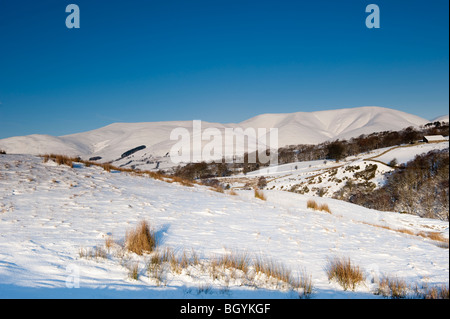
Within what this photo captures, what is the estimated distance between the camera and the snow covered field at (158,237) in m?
3.31

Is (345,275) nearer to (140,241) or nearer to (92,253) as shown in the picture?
(140,241)

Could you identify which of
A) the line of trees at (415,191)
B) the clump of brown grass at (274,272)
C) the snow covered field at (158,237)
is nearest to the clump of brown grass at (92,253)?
the snow covered field at (158,237)

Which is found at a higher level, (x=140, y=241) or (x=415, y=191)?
(x=140, y=241)

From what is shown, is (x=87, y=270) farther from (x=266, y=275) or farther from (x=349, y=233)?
(x=349, y=233)

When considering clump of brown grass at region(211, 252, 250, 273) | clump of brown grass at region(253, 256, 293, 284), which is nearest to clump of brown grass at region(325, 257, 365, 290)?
clump of brown grass at region(253, 256, 293, 284)

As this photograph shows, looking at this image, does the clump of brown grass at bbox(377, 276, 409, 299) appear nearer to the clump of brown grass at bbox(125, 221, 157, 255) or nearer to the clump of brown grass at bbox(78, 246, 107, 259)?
the clump of brown grass at bbox(125, 221, 157, 255)

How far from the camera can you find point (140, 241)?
4656 mm

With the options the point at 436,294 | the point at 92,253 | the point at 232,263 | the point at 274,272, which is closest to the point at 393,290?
the point at 436,294

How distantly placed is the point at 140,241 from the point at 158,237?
2.63ft

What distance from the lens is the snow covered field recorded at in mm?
3309

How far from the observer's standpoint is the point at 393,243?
25.0 feet

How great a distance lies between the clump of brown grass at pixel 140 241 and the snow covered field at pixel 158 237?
214mm

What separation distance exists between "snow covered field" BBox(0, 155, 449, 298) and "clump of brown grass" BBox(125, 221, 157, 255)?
0.21m

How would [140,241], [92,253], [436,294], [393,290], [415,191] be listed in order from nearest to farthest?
1. [436,294]
2. [393,290]
3. [92,253]
4. [140,241]
5. [415,191]
